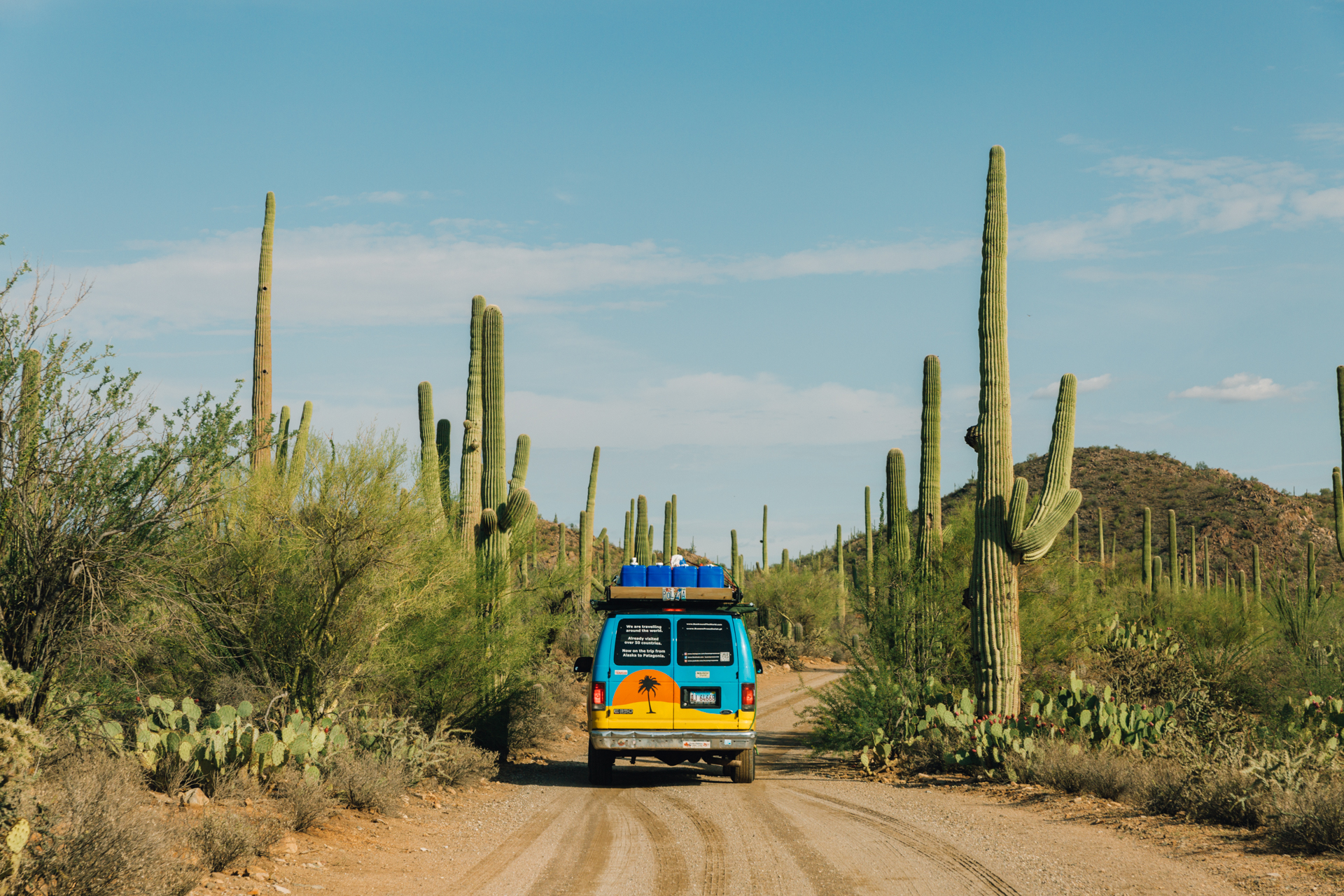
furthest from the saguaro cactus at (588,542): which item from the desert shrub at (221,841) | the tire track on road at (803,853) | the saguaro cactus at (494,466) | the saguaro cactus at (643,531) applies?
the desert shrub at (221,841)

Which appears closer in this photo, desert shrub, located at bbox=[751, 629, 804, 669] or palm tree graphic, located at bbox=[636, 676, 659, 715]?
palm tree graphic, located at bbox=[636, 676, 659, 715]

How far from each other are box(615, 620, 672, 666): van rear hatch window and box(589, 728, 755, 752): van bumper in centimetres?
81

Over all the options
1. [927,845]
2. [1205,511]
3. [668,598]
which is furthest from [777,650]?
[1205,511]

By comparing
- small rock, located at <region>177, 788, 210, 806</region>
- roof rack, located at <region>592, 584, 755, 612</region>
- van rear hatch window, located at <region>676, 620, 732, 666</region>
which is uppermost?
roof rack, located at <region>592, 584, 755, 612</region>

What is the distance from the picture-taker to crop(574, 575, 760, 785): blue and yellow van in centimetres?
1280

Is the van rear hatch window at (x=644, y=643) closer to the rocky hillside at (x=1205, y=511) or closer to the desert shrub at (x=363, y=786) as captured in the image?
the desert shrub at (x=363, y=786)

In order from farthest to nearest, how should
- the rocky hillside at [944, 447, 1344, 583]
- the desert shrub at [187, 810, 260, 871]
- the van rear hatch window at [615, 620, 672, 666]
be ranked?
the rocky hillside at [944, 447, 1344, 583] < the van rear hatch window at [615, 620, 672, 666] < the desert shrub at [187, 810, 260, 871]

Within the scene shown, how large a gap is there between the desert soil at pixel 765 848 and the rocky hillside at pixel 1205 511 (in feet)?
156

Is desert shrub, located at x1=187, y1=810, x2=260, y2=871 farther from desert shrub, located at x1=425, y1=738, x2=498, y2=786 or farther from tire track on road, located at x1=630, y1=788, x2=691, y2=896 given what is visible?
desert shrub, located at x1=425, y1=738, x2=498, y2=786

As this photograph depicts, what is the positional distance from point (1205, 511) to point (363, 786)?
6352 cm

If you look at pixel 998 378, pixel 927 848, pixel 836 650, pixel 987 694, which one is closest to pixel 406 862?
pixel 927 848

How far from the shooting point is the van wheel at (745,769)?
13281 mm

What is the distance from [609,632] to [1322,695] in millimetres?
11496

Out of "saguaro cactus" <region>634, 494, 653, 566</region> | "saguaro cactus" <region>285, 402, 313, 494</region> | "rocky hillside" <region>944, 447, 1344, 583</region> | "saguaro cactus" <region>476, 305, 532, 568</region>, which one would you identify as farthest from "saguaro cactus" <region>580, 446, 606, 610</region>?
"rocky hillside" <region>944, 447, 1344, 583</region>
